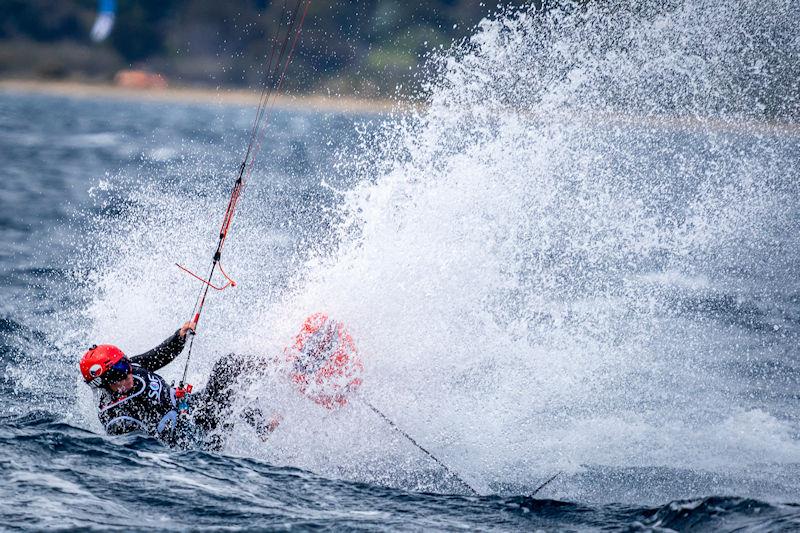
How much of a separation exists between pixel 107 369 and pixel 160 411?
0.64 m

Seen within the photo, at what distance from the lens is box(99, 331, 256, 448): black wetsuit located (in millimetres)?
8109

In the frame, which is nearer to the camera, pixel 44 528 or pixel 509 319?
pixel 44 528

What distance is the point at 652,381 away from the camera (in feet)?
33.0

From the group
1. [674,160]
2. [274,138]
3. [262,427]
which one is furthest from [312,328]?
[274,138]

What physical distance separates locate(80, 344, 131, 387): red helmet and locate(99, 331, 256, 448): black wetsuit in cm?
17

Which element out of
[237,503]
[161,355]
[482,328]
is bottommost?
[237,503]

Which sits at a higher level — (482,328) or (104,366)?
(482,328)

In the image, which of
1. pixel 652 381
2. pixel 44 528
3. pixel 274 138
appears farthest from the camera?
pixel 274 138

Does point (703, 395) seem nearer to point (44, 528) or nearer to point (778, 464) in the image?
point (778, 464)

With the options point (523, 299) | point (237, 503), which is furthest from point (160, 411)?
point (523, 299)

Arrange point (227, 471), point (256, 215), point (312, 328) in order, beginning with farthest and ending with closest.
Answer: point (256, 215) < point (312, 328) < point (227, 471)

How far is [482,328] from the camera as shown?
11.0 m

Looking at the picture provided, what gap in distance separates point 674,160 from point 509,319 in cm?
2171

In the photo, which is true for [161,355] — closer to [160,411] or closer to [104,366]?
[160,411]
